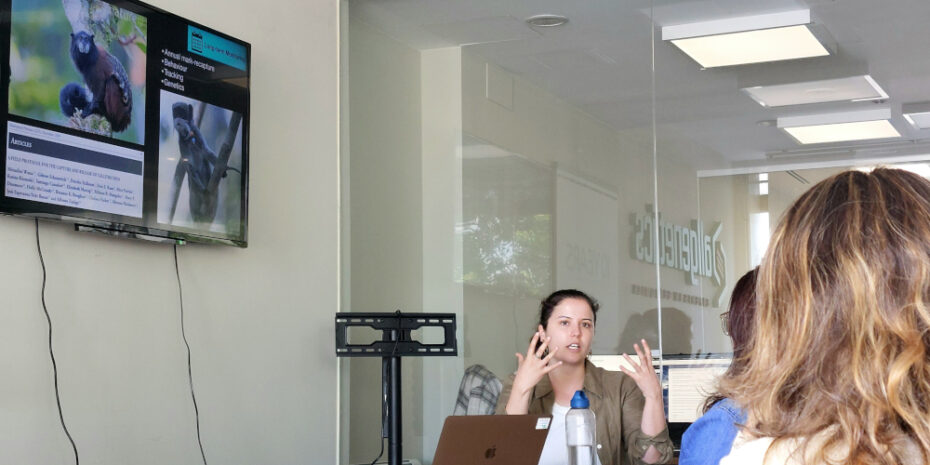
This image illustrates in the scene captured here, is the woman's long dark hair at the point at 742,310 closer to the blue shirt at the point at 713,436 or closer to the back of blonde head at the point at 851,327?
the blue shirt at the point at 713,436

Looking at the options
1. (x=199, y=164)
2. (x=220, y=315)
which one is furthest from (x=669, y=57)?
(x=220, y=315)

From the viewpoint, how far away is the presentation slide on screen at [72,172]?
116 inches

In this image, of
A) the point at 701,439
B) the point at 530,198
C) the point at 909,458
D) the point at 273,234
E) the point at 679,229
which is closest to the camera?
the point at 909,458

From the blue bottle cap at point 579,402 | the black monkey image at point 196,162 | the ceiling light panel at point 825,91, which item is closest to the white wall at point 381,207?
the black monkey image at point 196,162

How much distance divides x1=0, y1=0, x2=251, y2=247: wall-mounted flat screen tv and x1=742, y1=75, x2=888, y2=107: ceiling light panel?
213 centimetres

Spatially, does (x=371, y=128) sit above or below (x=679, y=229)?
above

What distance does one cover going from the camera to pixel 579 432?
2.82 metres

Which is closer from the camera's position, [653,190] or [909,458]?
[909,458]

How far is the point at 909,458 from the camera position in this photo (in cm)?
100

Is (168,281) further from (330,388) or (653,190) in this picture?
(653,190)

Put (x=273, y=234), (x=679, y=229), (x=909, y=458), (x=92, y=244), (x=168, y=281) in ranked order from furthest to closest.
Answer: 1. (x=679, y=229)
2. (x=273, y=234)
3. (x=168, y=281)
4. (x=92, y=244)
5. (x=909, y=458)

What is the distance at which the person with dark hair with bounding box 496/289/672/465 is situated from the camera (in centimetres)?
352

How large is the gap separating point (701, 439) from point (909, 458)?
426 mm

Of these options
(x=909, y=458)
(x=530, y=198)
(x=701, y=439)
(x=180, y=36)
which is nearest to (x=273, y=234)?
(x=180, y=36)
